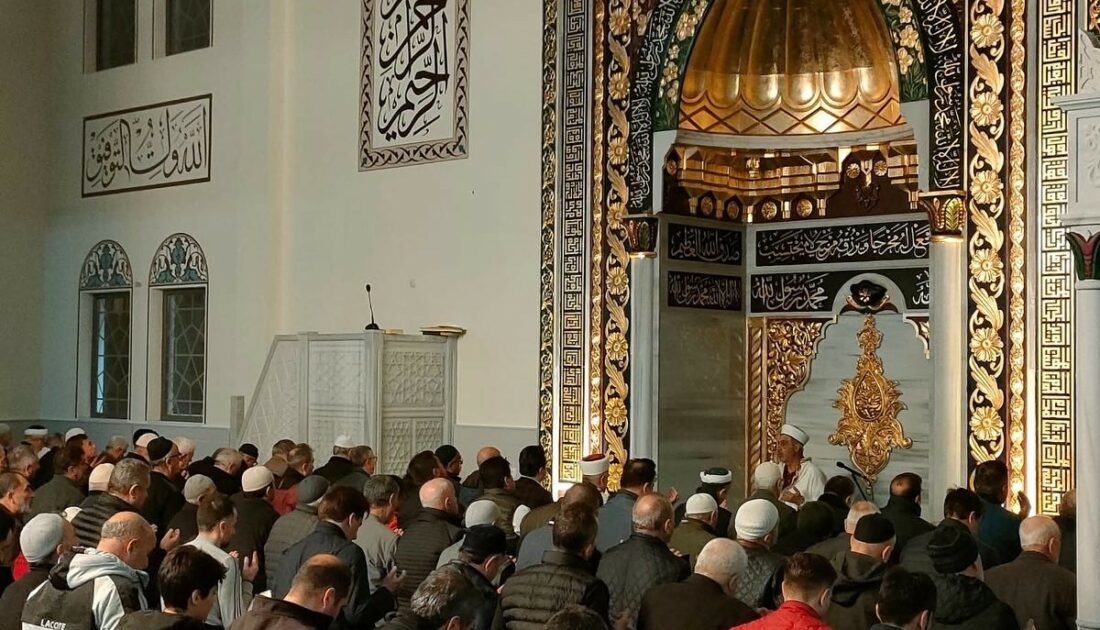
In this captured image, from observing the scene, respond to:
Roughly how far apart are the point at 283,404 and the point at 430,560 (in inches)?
182

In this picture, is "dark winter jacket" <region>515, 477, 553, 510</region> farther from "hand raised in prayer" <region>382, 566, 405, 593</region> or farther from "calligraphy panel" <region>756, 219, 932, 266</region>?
"calligraphy panel" <region>756, 219, 932, 266</region>

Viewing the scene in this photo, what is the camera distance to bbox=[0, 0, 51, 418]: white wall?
1232 cm

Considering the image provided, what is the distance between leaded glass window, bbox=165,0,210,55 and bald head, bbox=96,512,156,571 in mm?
8138

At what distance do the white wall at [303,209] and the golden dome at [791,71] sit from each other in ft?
3.85

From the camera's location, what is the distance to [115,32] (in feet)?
40.0

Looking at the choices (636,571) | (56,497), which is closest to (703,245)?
(56,497)

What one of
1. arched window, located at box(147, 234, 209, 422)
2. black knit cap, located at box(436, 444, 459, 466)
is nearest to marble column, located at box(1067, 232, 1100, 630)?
black knit cap, located at box(436, 444, 459, 466)

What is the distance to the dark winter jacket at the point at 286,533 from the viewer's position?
5.12m

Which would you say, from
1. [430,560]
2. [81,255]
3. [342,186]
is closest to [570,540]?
[430,560]

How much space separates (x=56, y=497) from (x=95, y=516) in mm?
1587

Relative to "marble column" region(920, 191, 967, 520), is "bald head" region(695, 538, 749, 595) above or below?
below

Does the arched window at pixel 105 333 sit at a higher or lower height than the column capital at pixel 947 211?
lower

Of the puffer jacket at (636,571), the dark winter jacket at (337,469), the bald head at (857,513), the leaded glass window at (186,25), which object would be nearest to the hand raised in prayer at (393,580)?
the puffer jacket at (636,571)

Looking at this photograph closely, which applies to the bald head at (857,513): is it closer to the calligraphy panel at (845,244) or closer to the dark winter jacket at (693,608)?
the dark winter jacket at (693,608)
